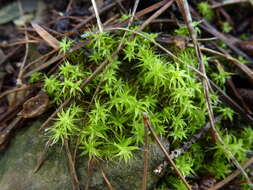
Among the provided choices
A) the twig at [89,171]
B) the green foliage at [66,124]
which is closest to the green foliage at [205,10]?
the green foliage at [66,124]

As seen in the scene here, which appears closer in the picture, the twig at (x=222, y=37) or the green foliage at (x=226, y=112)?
the green foliage at (x=226, y=112)

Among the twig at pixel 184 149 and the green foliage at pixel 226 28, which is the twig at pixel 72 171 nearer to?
the twig at pixel 184 149

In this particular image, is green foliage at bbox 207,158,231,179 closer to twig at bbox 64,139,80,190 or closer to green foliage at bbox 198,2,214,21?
twig at bbox 64,139,80,190

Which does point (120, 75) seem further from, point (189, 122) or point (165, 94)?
point (189, 122)

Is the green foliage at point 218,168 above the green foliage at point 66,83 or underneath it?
underneath

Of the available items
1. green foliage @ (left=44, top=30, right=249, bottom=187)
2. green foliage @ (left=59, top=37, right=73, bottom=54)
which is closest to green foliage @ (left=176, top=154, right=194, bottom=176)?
green foliage @ (left=44, top=30, right=249, bottom=187)

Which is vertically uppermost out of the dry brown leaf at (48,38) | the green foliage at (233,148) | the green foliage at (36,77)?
the dry brown leaf at (48,38)

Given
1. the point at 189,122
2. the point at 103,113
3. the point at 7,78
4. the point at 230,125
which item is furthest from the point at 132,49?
the point at 7,78
